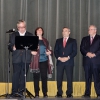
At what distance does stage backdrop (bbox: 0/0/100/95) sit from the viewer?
7008 mm

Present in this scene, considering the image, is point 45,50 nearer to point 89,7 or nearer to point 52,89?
point 52,89

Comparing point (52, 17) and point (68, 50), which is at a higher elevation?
point (52, 17)

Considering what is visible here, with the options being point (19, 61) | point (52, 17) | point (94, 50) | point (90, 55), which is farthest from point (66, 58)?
point (52, 17)

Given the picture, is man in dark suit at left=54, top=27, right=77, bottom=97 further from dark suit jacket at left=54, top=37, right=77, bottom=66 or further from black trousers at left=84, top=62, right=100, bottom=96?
black trousers at left=84, top=62, right=100, bottom=96

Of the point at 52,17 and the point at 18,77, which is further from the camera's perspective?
the point at 52,17

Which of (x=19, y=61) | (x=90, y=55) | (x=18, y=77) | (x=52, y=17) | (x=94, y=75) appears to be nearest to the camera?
(x=19, y=61)

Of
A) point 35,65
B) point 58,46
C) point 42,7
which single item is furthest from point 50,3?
point 35,65

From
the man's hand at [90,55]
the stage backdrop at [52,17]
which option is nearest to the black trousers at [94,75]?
the man's hand at [90,55]

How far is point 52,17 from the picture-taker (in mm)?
7152

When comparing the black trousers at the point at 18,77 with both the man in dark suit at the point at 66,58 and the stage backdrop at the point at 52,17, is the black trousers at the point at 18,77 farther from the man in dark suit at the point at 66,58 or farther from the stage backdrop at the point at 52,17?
the stage backdrop at the point at 52,17

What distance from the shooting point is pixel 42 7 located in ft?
23.4

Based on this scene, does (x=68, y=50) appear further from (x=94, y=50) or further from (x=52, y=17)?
(x=52, y=17)

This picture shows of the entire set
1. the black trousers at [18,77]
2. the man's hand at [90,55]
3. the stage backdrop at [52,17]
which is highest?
the stage backdrop at [52,17]

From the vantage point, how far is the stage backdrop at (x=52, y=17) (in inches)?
276
